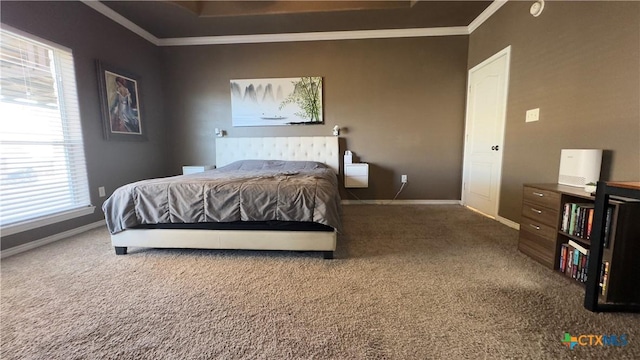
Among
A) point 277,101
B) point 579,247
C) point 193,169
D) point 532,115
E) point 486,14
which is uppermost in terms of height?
point 486,14

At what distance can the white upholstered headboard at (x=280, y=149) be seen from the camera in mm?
4051

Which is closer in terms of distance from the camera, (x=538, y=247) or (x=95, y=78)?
(x=538, y=247)

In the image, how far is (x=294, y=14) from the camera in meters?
3.39

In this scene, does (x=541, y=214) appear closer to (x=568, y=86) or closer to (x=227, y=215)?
(x=568, y=86)

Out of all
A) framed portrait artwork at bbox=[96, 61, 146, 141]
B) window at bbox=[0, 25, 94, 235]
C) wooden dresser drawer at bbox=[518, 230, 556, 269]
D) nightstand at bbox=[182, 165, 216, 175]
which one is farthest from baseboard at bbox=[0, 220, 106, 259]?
wooden dresser drawer at bbox=[518, 230, 556, 269]

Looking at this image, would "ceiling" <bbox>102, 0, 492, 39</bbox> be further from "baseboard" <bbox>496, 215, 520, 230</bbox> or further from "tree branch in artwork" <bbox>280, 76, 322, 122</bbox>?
"baseboard" <bbox>496, 215, 520, 230</bbox>

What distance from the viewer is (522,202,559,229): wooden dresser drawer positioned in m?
1.85

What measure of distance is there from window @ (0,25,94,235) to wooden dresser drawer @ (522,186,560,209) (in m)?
4.49

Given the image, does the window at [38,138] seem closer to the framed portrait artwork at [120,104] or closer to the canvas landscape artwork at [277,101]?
the framed portrait artwork at [120,104]

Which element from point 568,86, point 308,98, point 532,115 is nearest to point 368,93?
point 308,98

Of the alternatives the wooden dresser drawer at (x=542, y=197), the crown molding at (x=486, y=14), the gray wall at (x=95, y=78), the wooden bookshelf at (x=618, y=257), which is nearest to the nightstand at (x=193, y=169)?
the gray wall at (x=95, y=78)

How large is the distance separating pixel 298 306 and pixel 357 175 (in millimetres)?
2654

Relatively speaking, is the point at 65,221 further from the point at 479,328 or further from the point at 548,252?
the point at 548,252

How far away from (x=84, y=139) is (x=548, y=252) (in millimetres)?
4699
